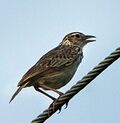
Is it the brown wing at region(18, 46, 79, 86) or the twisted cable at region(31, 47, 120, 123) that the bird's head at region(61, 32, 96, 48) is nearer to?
the brown wing at region(18, 46, 79, 86)

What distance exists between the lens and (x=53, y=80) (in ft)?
39.5

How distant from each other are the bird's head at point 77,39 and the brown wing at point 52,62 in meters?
0.87

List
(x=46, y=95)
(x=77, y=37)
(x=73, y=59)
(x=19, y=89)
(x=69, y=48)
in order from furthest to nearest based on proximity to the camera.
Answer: (x=77, y=37), (x=69, y=48), (x=73, y=59), (x=46, y=95), (x=19, y=89)

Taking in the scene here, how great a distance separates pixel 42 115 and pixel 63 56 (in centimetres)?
591

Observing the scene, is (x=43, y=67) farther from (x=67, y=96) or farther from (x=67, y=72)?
(x=67, y=96)

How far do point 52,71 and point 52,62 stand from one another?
354 mm

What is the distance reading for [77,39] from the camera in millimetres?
15156

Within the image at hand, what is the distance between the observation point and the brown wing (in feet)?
38.1

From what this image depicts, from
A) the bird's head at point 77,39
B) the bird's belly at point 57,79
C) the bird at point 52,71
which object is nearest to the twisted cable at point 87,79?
the bird at point 52,71

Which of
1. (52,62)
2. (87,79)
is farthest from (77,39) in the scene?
(87,79)

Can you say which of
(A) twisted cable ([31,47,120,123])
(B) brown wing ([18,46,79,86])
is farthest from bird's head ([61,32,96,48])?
(A) twisted cable ([31,47,120,123])

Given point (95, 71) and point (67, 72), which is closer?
point (95, 71)

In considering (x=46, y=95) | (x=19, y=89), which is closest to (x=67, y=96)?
(x=19, y=89)

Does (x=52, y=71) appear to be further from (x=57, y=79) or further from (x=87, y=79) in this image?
(x=87, y=79)
